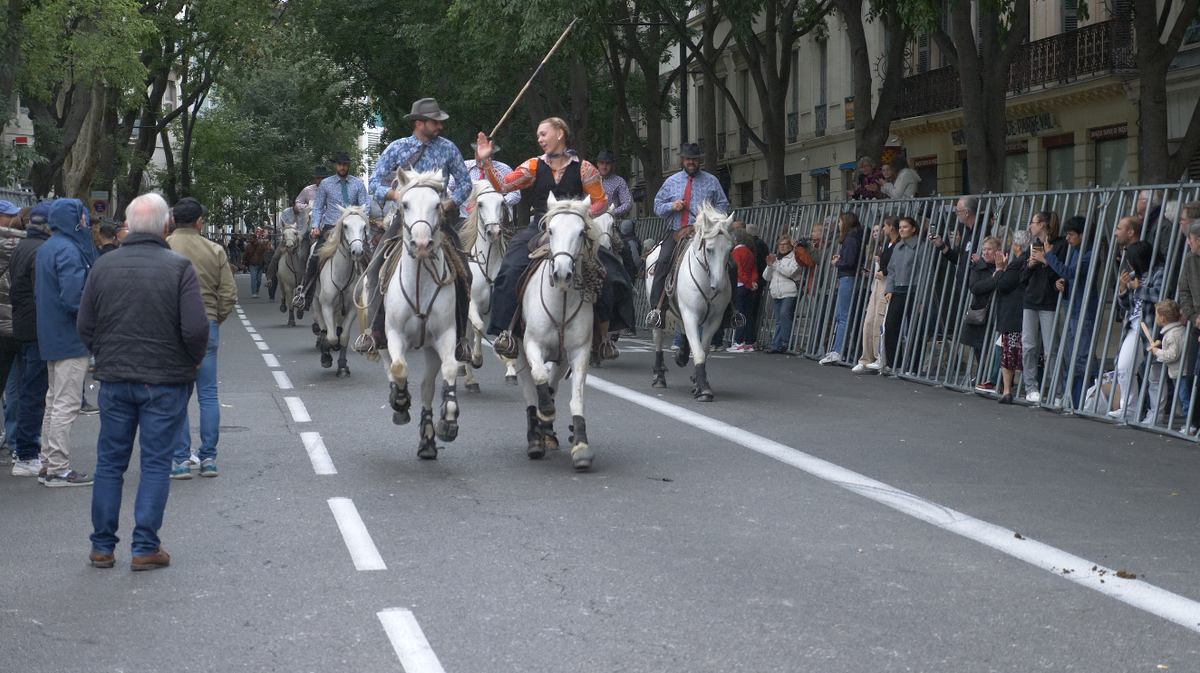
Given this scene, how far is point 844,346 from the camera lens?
18.6 m

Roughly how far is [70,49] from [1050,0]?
65.4 feet

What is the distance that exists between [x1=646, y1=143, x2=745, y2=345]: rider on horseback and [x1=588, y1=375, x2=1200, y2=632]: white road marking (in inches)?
129

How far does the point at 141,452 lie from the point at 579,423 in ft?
11.0

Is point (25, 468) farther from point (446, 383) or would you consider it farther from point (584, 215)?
point (584, 215)

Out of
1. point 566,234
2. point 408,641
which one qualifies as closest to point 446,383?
point 566,234

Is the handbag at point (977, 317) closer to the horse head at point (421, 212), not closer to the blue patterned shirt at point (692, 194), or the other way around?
the blue patterned shirt at point (692, 194)

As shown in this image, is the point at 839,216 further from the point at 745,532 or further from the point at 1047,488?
the point at 745,532

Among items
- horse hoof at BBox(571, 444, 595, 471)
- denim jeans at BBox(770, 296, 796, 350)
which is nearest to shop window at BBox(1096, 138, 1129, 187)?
denim jeans at BBox(770, 296, 796, 350)

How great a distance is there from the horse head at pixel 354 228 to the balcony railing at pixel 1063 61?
548 inches

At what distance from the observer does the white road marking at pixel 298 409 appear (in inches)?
491

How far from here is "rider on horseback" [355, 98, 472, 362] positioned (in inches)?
401

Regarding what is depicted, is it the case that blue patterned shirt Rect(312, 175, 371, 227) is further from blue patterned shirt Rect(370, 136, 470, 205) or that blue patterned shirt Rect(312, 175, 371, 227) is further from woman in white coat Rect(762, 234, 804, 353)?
blue patterned shirt Rect(370, 136, 470, 205)

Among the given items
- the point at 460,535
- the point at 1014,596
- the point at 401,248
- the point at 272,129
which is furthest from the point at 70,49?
the point at 272,129

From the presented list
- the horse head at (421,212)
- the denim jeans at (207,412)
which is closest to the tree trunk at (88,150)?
the denim jeans at (207,412)
